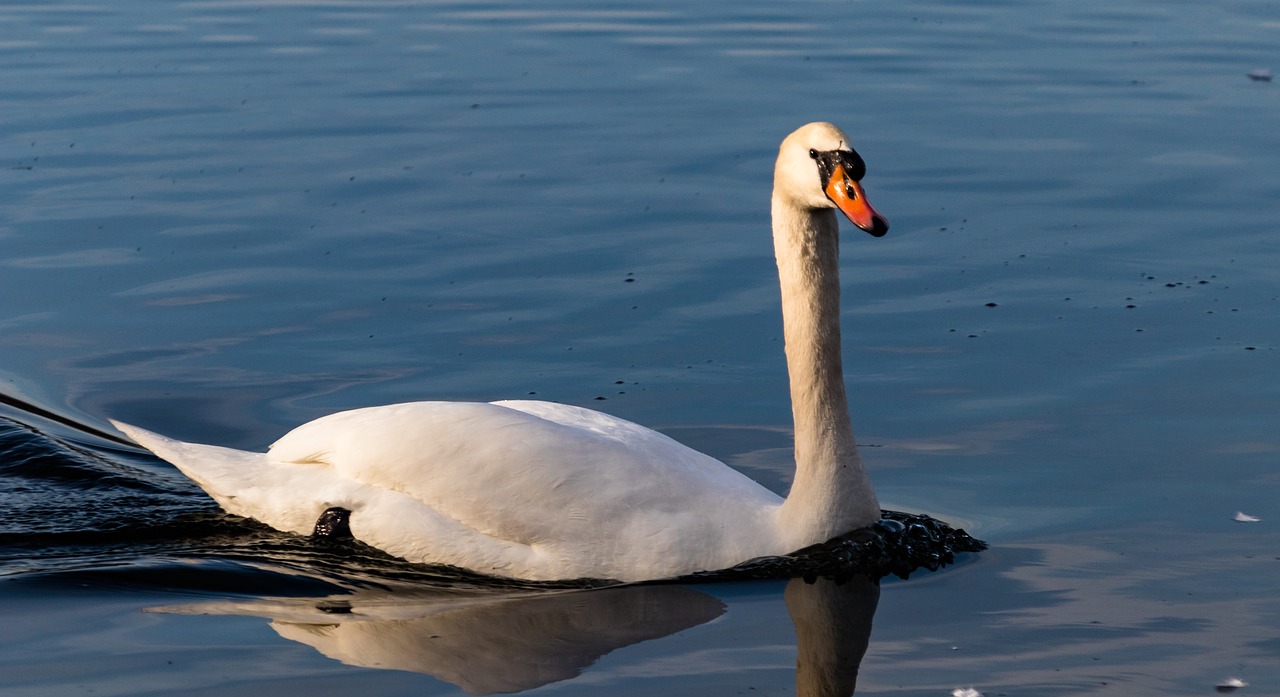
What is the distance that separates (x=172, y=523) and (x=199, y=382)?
1971 mm

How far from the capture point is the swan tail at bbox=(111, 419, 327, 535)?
289 inches

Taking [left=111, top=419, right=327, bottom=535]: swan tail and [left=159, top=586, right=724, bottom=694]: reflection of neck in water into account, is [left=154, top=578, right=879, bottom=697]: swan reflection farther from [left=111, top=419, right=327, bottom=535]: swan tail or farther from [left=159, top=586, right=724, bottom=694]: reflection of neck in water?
[left=111, top=419, right=327, bottom=535]: swan tail

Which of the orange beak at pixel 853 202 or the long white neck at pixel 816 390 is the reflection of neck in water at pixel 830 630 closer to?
the long white neck at pixel 816 390

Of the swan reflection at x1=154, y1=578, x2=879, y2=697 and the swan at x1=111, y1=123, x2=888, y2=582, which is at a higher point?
the swan at x1=111, y1=123, x2=888, y2=582

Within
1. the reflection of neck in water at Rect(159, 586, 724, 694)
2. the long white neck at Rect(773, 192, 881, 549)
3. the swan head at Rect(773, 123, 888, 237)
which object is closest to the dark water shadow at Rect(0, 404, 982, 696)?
the reflection of neck in water at Rect(159, 586, 724, 694)

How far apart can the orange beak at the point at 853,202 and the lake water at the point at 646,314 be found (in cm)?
152

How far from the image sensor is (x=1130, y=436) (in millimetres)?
8633

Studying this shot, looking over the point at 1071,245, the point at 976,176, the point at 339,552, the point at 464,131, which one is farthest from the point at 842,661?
the point at 464,131

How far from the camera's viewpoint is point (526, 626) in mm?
6496

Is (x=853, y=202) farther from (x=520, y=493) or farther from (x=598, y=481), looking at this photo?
(x=520, y=493)

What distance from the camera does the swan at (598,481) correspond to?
6898mm

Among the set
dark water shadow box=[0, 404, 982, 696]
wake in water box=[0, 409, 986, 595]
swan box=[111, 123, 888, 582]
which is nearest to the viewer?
dark water shadow box=[0, 404, 982, 696]

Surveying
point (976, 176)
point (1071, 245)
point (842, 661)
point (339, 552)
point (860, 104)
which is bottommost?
point (842, 661)

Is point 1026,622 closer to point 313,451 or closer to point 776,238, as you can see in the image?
point 776,238
